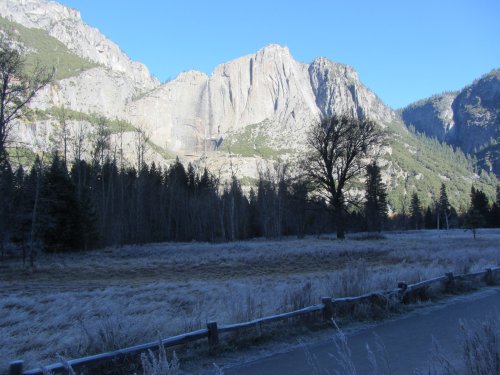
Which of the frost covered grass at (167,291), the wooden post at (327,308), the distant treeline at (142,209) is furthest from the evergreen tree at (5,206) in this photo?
the wooden post at (327,308)

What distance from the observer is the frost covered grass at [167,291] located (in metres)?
7.15

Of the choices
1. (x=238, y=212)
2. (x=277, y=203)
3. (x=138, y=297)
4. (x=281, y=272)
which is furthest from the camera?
(x=238, y=212)

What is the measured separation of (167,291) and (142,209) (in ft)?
132

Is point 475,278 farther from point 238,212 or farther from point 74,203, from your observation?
point 238,212

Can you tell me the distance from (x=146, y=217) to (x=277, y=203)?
20350mm

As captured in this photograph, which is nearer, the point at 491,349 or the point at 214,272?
the point at 491,349

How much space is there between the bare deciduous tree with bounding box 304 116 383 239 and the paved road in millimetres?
25446

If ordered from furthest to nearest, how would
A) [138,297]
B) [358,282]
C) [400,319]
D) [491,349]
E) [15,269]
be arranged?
[15,269]
[138,297]
[358,282]
[400,319]
[491,349]

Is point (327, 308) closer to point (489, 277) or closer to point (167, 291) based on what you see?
point (167, 291)

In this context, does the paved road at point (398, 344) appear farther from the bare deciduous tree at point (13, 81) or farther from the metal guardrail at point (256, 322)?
the bare deciduous tree at point (13, 81)

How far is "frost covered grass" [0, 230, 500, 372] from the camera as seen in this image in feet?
23.5

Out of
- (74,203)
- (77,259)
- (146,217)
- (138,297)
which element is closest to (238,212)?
(146,217)

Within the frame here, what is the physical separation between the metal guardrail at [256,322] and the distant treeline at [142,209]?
21509 mm

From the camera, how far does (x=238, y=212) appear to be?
7681cm
